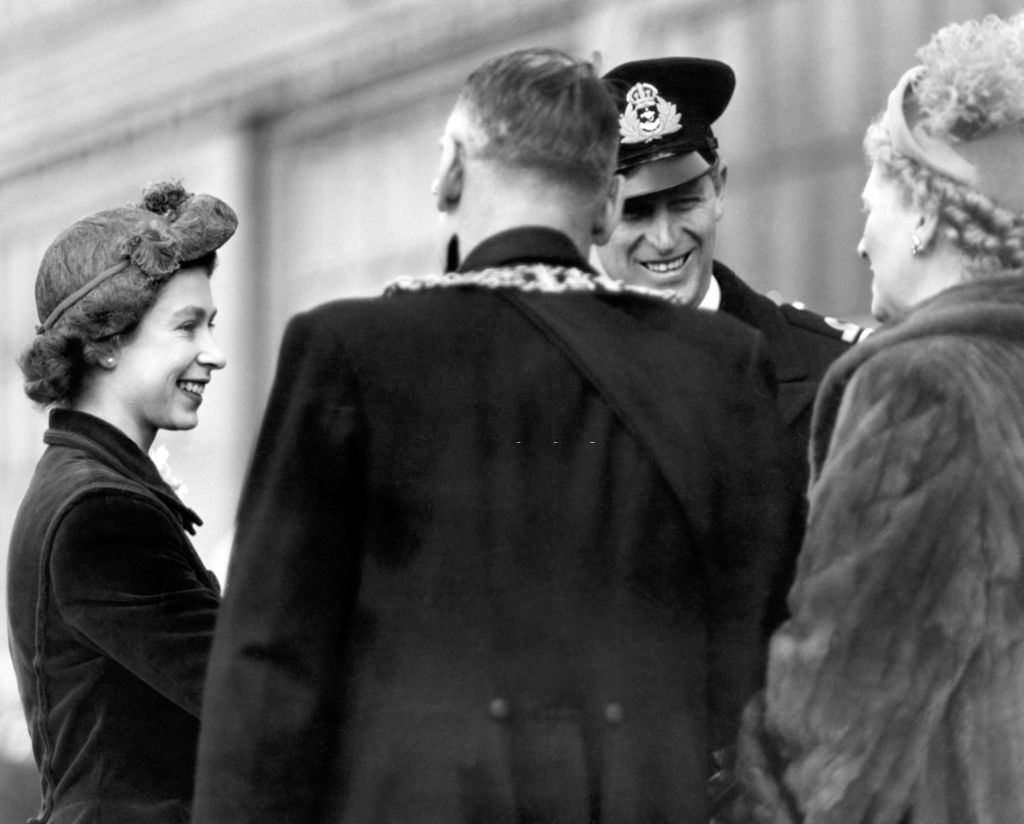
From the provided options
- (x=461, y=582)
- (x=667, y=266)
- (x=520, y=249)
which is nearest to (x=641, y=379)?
(x=520, y=249)

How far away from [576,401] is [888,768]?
61 centimetres

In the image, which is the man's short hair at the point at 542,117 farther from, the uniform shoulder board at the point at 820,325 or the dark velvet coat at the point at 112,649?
the uniform shoulder board at the point at 820,325

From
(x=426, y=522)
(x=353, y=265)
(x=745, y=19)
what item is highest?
(x=426, y=522)

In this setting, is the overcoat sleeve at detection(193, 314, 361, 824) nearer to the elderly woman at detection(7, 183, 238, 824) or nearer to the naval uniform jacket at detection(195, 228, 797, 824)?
the naval uniform jacket at detection(195, 228, 797, 824)

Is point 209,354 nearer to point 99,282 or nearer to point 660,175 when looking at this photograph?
point 99,282

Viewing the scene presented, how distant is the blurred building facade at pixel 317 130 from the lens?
20.2ft

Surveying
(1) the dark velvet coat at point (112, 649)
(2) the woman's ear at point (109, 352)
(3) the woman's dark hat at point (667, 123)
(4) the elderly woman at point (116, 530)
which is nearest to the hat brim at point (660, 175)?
(3) the woman's dark hat at point (667, 123)

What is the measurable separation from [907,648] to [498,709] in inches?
21.3

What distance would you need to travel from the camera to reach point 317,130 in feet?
29.0

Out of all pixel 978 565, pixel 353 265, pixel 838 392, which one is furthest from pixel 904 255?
pixel 353 265

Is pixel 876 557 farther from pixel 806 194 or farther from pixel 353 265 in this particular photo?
pixel 353 265

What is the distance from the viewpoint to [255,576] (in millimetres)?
2486

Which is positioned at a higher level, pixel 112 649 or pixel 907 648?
pixel 907 648

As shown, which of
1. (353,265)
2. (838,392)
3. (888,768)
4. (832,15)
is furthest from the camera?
(353,265)
